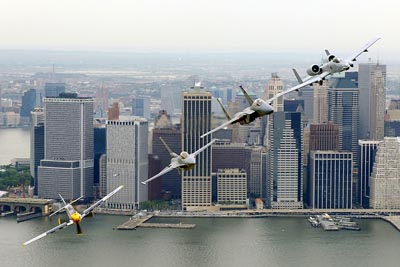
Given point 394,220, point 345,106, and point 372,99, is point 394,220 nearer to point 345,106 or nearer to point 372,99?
point 345,106

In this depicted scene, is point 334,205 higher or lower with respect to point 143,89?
lower

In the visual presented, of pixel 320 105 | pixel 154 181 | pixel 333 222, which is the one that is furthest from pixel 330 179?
pixel 320 105

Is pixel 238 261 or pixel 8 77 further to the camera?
pixel 8 77

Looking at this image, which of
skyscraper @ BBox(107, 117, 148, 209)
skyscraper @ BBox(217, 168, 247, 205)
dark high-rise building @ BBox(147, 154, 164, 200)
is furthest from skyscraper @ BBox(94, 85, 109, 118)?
skyscraper @ BBox(217, 168, 247, 205)

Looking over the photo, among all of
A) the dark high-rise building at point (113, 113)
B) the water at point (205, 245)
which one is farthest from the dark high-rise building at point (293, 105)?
the water at point (205, 245)

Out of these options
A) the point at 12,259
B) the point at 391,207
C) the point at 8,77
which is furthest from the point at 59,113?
the point at 8,77

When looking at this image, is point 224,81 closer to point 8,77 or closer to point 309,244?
point 309,244

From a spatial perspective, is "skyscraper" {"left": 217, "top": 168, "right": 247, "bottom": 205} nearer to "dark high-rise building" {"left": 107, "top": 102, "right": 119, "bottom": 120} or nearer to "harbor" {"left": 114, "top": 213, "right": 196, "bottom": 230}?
"harbor" {"left": 114, "top": 213, "right": 196, "bottom": 230}
